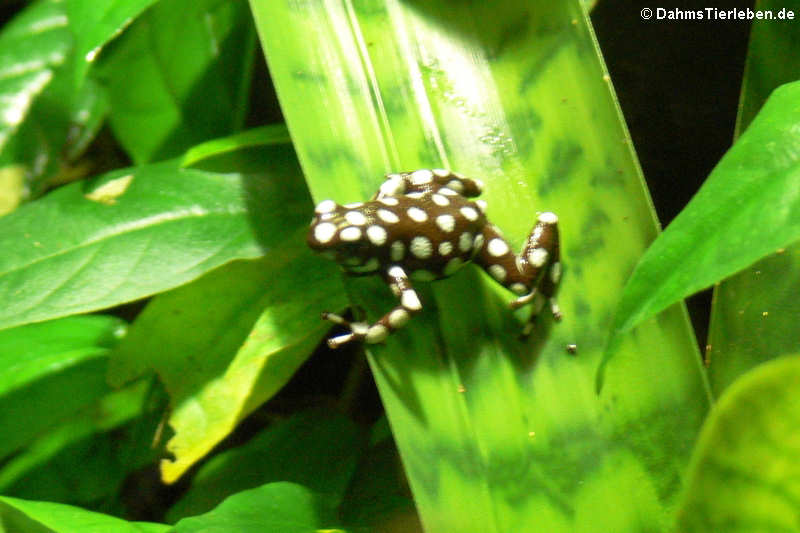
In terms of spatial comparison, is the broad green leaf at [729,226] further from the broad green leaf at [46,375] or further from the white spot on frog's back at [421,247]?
the broad green leaf at [46,375]

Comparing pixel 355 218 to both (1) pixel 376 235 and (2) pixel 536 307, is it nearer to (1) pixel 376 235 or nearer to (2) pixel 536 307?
(1) pixel 376 235

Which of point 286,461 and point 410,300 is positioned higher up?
point 410,300

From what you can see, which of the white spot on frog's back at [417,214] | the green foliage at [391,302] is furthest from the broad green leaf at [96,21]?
the white spot on frog's back at [417,214]

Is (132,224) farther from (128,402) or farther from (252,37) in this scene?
(252,37)

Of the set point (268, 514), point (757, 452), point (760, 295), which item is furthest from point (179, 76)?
point (757, 452)

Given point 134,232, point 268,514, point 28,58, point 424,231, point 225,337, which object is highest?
point 28,58
